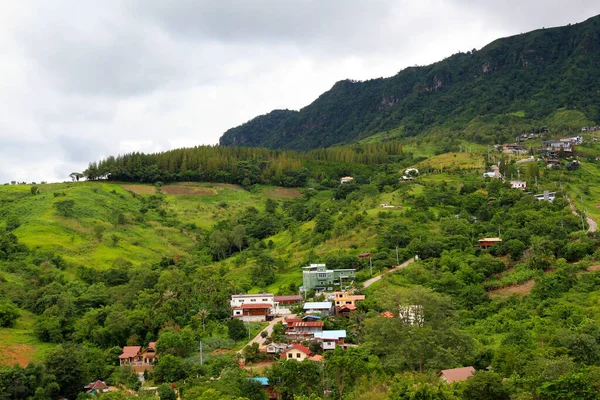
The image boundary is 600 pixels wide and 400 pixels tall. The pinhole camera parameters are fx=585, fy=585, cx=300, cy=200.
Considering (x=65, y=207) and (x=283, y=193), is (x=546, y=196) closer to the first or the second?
(x=283, y=193)

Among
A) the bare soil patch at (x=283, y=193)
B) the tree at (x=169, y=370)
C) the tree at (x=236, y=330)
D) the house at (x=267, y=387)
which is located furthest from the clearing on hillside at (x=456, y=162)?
the house at (x=267, y=387)

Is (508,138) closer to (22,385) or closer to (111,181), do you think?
(111,181)

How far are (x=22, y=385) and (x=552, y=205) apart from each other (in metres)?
61.1

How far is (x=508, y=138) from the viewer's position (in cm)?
14150

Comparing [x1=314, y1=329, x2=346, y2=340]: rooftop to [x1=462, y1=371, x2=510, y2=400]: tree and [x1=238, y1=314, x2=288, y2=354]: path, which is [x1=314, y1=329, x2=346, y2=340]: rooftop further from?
[x1=462, y1=371, x2=510, y2=400]: tree

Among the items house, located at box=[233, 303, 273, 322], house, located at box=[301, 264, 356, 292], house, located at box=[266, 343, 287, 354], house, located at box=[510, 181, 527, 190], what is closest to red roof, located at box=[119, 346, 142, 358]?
house, located at box=[233, 303, 273, 322]

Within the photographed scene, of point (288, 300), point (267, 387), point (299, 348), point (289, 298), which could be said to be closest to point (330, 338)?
point (299, 348)

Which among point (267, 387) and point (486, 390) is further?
point (267, 387)

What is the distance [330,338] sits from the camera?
4641cm

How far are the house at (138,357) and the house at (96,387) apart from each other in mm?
3061

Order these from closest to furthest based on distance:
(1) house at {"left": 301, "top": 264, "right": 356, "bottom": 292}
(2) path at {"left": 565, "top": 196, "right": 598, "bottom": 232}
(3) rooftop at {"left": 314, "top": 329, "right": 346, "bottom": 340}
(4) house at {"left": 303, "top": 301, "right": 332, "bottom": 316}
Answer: (3) rooftop at {"left": 314, "top": 329, "right": 346, "bottom": 340}, (4) house at {"left": 303, "top": 301, "right": 332, "bottom": 316}, (1) house at {"left": 301, "top": 264, "right": 356, "bottom": 292}, (2) path at {"left": 565, "top": 196, "right": 598, "bottom": 232}

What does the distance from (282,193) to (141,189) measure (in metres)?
28.7

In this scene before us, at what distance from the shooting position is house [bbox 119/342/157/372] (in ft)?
156

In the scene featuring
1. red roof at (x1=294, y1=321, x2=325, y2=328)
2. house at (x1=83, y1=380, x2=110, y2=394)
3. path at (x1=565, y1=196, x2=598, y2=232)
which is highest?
path at (x1=565, y1=196, x2=598, y2=232)
